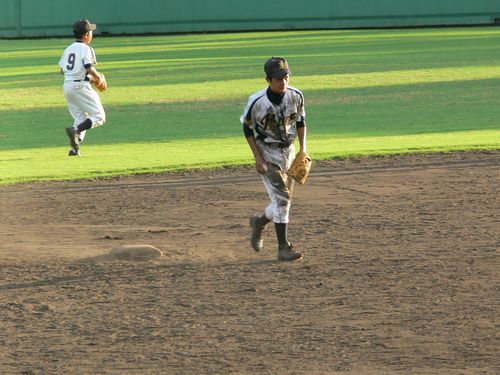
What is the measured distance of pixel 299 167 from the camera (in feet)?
29.6

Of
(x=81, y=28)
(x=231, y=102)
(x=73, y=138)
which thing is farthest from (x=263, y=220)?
(x=231, y=102)

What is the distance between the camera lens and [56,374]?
6.17 meters

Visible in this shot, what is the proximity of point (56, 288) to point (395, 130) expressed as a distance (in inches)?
412

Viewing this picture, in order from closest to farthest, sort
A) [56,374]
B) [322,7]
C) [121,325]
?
[56,374], [121,325], [322,7]

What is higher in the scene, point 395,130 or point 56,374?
point 56,374

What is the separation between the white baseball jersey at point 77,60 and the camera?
623 inches

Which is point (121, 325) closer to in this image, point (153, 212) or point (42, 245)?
point (42, 245)

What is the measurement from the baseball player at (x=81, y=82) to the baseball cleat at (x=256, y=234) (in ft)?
21.9

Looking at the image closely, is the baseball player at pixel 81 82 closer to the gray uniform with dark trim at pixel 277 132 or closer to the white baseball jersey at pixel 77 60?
the white baseball jersey at pixel 77 60

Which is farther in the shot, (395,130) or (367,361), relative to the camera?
(395,130)

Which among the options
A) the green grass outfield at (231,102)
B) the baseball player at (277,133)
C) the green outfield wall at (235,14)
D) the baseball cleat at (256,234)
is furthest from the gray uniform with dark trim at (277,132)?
the green outfield wall at (235,14)

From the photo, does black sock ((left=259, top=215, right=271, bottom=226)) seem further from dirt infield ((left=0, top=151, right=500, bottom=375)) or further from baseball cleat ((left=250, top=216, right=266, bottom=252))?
dirt infield ((left=0, top=151, right=500, bottom=375))

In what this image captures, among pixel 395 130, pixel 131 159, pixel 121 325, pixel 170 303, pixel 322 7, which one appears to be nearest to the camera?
pixel 121 325

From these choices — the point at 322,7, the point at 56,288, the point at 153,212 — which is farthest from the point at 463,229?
the point at 322,7
